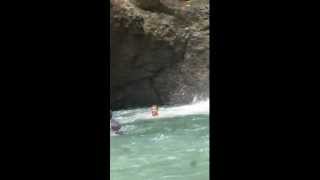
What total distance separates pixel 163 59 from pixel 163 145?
19.3 feet

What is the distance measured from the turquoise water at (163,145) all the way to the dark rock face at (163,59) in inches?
23.6

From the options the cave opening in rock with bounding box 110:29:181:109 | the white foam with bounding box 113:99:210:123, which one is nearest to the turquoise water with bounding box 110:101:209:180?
the white foam with bounding box 113:99:210:123

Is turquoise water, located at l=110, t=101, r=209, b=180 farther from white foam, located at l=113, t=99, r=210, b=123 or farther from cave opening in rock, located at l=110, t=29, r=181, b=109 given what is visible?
cave opening in rock, located at l=110, t=29, r=181, b=109

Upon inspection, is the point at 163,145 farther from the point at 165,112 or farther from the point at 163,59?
the point at 163,59

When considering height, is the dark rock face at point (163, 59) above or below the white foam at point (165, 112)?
above

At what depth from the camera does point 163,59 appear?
58.0ft

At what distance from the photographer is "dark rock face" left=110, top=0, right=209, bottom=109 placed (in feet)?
57.1

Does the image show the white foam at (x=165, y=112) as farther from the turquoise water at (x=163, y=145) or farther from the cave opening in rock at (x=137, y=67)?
the cave opening in rock at (x=137, y=67)

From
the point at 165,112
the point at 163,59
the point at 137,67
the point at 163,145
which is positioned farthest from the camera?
the point at 163,59

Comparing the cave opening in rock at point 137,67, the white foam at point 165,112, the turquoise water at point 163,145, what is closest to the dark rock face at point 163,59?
the cave opening in rock at point 137,67

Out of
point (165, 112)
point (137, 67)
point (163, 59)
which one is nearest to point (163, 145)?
point (165, 112)

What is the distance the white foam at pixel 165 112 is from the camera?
1595 cm
